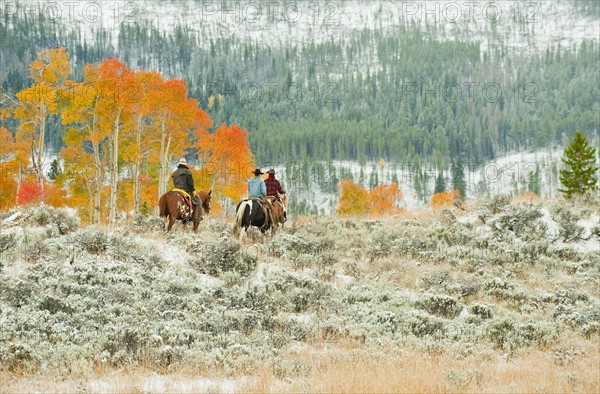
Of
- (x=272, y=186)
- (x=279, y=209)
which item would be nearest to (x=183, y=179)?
(x=279, y=209)

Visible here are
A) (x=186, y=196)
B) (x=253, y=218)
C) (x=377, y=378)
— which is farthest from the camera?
(x=186, y=196)

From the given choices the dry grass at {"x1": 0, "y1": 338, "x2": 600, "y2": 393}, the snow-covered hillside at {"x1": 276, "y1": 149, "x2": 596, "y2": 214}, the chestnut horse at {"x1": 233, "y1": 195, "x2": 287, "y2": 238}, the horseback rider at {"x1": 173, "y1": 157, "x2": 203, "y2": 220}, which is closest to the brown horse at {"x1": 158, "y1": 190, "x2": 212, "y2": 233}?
the horseback rider at {"x1": 173, "y1": 157, "x2": 203, "y2": 220}

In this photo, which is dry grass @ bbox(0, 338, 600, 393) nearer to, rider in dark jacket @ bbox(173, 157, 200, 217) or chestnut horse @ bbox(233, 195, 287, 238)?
chestnut horse @ bbox(233, 195, 287, 238)

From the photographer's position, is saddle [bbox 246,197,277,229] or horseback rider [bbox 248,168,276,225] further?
horseback rider [bbox 248,168,276,225]

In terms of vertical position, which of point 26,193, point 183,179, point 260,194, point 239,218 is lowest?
point 26,193

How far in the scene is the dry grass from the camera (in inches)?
304

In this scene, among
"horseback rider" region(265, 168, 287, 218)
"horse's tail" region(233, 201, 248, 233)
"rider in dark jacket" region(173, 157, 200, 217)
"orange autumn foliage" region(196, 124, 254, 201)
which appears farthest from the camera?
"orange autumn foliage" region(196, 124, 254, 201)

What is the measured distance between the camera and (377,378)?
8047mm

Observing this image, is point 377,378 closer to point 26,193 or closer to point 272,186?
point 272,186

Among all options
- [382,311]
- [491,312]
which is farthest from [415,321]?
[491,312]

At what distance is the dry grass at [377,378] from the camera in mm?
7715

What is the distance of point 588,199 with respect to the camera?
2366cm

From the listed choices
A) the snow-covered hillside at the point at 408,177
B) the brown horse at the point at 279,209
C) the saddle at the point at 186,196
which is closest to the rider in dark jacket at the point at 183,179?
the saddle at the point at 186,196

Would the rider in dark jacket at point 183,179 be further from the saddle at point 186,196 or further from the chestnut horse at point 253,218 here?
the chestnut horse at point 253,218
